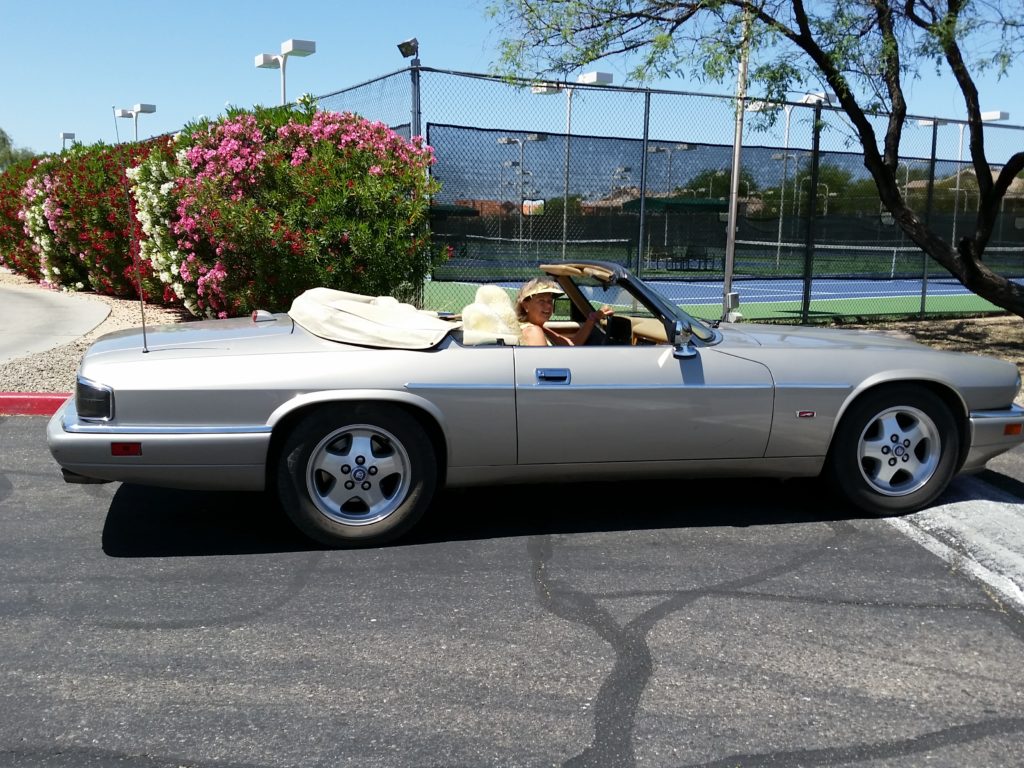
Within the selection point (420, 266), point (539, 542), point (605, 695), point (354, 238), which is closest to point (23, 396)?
point (354, 238)

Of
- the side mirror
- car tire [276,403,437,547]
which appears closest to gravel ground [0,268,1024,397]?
car tire [276,403,437,547]

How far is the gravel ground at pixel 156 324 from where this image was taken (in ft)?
26.9

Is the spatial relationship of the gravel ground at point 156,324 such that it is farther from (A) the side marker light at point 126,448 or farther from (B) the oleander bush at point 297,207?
(A) the side marker light at point 126,448

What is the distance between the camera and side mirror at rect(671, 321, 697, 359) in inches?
182

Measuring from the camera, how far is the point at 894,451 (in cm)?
494

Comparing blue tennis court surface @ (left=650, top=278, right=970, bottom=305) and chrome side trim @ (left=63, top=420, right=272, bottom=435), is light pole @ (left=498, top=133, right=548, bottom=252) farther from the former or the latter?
chrome side trim @ (left=63, top=420, right=272, bottom=435)

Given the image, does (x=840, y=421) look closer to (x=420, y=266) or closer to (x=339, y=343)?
(x=339, y=343)

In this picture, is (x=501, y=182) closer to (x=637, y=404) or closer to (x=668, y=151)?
(x=668, y=151)

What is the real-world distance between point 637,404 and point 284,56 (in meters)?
13.2

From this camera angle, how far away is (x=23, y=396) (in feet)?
24.6

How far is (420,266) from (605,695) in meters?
6.55

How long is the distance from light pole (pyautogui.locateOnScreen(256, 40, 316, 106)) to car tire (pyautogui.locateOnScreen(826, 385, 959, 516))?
11878 millimetres

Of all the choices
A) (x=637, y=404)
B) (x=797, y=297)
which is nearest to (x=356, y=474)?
(x=637, y=404)

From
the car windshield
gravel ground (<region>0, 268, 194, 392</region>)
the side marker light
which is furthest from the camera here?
gravel ground (<region>0, 268, 194, 392</region>)
